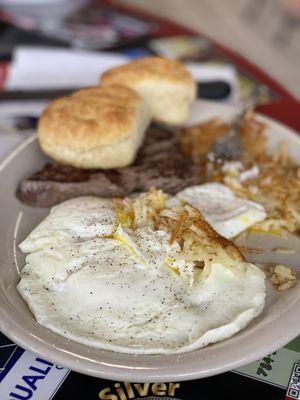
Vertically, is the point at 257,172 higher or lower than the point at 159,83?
lower

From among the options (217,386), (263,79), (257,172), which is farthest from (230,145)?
(217,386)

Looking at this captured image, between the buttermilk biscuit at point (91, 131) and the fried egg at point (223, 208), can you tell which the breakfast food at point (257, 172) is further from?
the buttermilk biscuit at point (91, 131)

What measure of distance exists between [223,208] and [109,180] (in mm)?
372

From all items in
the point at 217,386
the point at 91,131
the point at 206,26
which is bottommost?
the point at 206,26

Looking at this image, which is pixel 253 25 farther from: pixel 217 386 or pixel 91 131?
pixel 217 386

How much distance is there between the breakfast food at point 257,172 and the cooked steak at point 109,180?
0.43 ft

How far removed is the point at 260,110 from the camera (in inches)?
90.1

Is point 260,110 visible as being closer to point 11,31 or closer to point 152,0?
point 11,31

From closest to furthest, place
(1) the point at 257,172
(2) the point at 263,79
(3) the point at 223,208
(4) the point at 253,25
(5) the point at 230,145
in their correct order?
1. (3) the point at 223,208
2. (1) the point at 257,172
3. (5) the point at 230,145
4. (2) the point at 263,79
5. (4) the point at 253,25

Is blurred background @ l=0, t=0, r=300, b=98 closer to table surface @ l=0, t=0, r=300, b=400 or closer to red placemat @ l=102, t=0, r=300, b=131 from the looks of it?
red placemat @ l=102, t=0, r=300, b=131

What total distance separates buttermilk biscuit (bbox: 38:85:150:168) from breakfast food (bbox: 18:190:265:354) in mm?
274

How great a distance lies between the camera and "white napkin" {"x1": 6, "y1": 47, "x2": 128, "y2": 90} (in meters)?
2.45

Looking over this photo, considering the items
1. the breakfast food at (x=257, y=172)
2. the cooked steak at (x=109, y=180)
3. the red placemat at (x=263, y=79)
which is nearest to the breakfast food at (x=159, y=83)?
the breakfast food at (x=257, y=172)

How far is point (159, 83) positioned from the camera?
6.47 feet
